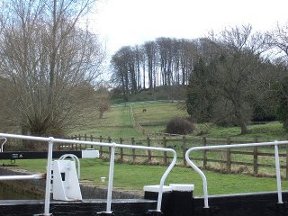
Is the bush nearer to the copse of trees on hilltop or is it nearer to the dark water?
the copse of trees on hilltop

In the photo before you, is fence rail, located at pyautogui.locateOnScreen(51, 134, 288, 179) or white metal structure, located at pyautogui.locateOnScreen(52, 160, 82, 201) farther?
fence rail, located at pyautogui.locateOnScreen(51, 134, 288, 179)

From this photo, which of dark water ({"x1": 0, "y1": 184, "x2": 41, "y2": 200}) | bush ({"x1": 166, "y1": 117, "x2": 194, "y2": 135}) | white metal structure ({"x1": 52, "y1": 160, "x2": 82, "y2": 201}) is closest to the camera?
white metal structure ({"x1": 52, "y1": 160, "x2": 82, "y2": 201})

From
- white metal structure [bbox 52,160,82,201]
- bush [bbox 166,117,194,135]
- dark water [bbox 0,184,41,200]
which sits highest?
bush [bbox 166,117,194,135]

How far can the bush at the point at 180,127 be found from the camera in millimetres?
50781

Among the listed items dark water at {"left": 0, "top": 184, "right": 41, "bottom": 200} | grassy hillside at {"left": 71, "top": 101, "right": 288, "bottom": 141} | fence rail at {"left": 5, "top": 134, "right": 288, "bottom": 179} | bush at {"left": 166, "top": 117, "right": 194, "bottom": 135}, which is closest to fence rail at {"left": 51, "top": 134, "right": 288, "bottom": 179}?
fence rail at {"left": 5, "top": 134, "right": 288, "bottom": 179}

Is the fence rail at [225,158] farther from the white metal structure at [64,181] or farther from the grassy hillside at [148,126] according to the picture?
the white metal structure at [64,181]

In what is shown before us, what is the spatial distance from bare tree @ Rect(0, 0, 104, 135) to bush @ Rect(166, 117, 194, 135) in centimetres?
1554

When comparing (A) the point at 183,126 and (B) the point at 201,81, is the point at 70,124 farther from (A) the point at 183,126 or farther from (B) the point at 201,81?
(B) the point at 201,81

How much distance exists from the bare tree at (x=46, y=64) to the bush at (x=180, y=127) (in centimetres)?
1554

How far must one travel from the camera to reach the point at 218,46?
52.1m

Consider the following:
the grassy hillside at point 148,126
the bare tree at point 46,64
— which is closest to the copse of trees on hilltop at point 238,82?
the grassy hillside at point 148,126

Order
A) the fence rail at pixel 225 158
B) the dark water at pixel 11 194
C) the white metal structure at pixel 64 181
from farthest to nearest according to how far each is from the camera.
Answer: the dark water at pixel 11 194, the fence rail at pixel 225 158, the white metal structure at pixel 64 181

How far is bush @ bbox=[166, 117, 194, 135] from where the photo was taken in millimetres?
50781

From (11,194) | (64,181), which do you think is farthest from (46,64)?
(64,181)
